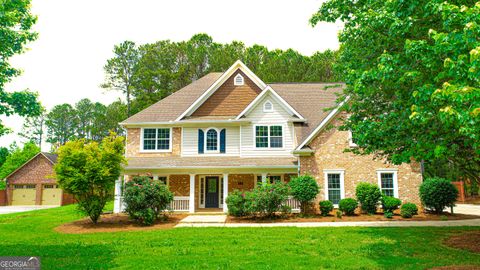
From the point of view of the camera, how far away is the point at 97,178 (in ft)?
51.2

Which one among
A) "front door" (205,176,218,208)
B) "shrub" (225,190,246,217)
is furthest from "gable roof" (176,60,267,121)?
"shrub" (225,190,246,217)

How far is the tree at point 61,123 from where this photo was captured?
76750 millimetres

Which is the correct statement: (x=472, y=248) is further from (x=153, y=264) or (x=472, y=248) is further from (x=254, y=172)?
(x=254, y=172)

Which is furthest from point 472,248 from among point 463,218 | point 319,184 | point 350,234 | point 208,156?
point 208,156

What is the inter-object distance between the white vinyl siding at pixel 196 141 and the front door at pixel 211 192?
5.97ft

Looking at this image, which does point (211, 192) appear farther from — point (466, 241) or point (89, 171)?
point (466, 241)

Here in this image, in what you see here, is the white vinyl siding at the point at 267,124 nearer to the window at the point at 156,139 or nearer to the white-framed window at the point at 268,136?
the white-framed window at the point at 268,136

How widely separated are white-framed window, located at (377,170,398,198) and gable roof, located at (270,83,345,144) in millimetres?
4743

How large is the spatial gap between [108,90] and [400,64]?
129 ft

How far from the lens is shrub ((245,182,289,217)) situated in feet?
54.1

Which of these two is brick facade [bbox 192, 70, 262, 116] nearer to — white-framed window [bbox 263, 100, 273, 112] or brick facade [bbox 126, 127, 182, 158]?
white-framed window [bbox 263, 100, 273, 112]

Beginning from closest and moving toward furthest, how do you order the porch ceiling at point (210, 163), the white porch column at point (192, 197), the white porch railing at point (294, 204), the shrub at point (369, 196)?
the shrub at point (369, 196)
the white porch railing at point (294, 204)
the porch ceiling at point (210, 163)
the white porch column at point (192, 197)

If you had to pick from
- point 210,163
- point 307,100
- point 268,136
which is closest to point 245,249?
point 210,163

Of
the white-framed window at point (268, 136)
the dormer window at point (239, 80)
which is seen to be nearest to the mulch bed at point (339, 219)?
the white-framed window at point (268, 136)
